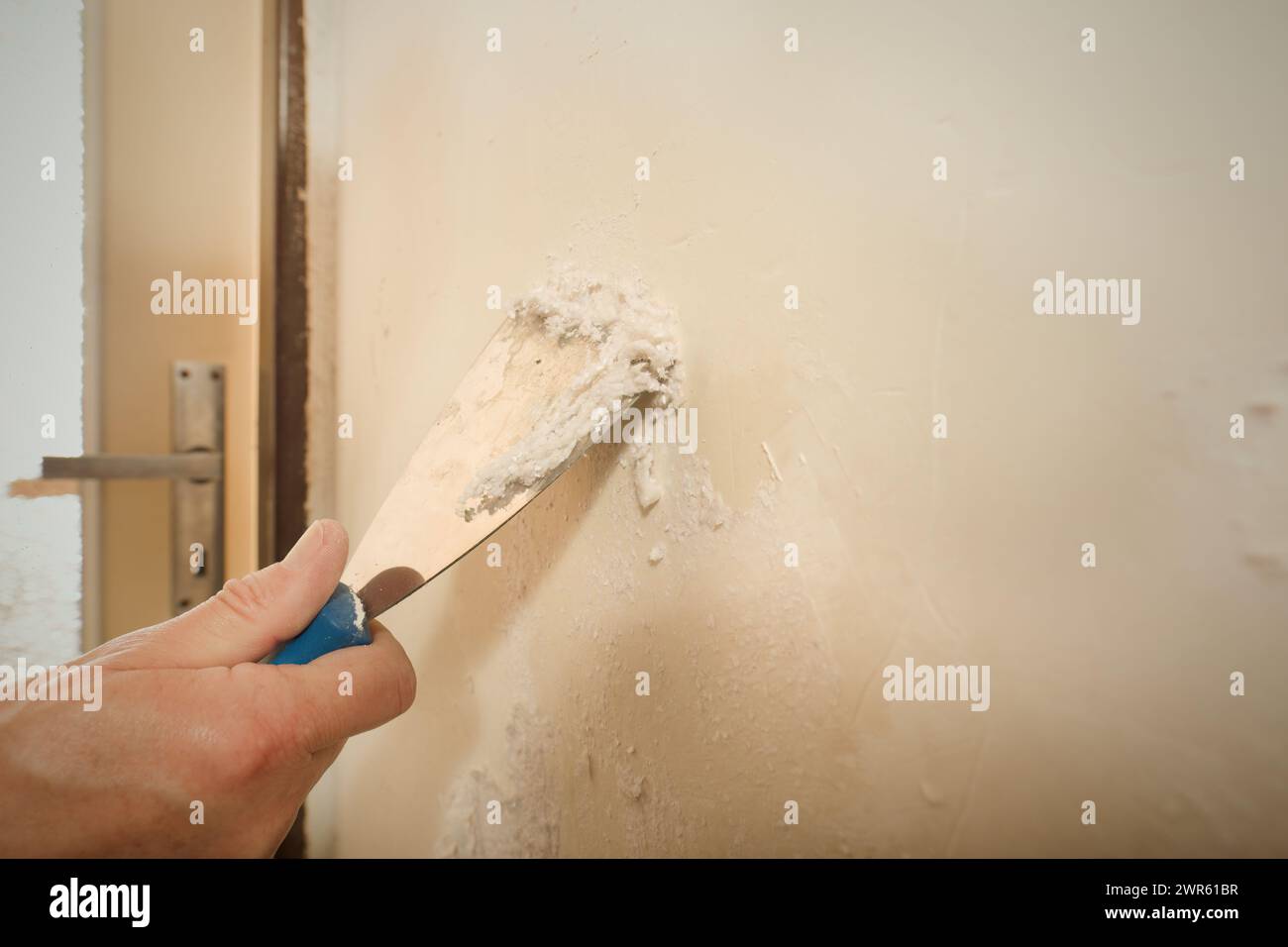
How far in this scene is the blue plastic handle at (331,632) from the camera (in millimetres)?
468

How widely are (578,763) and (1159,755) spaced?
16.8 inches

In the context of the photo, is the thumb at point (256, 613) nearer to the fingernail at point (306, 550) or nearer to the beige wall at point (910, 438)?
the fingernail at point (306, 550)

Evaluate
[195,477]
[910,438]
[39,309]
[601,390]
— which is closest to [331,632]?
[601,390]

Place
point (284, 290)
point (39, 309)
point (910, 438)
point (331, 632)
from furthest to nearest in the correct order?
point (284, 290) → point (39, 309) → point (331, 632) → point (910, 438)

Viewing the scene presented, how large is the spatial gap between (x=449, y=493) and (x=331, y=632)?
132mm

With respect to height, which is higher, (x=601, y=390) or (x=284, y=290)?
(x=284, y=290)

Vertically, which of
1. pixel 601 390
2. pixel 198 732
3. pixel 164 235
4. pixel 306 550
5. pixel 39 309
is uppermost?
pixel 164 235

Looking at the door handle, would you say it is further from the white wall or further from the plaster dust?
the plaster dust

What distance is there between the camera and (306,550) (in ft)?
1.55

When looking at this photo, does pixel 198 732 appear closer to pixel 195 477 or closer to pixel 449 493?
pixel 449 493

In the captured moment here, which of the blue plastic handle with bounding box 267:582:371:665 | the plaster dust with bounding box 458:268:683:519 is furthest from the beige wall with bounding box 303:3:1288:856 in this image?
the blue plastic handle with bounding box 267:582:371:665

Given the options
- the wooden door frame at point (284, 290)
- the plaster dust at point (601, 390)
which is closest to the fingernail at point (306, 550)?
the plaster dust at point (601, 390)
